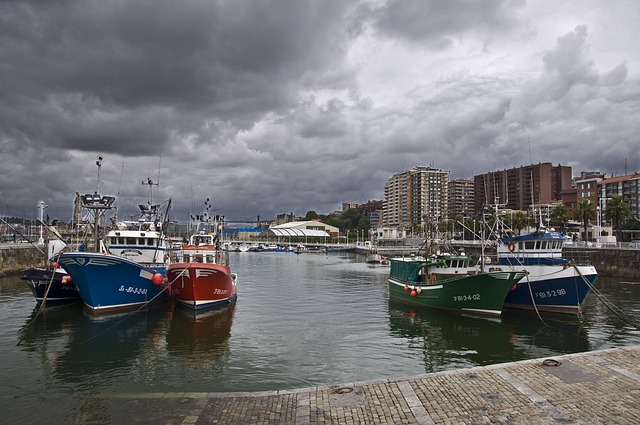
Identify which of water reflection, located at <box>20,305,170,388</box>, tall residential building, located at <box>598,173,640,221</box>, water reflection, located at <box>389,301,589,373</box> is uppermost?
tall residential building, located at <box>598,173,640,221</box>

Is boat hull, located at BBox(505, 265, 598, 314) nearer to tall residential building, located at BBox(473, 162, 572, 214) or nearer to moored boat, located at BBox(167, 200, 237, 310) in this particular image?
moored boat, located at BBox(167, 200, 237, 310)

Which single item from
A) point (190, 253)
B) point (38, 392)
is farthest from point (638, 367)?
point (190, 253)

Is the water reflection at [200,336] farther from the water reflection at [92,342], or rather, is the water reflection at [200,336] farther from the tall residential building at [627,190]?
the tall residential building at [627,190]

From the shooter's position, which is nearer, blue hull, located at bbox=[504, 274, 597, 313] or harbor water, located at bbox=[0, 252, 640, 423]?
harbor water, located at bbox=[0, 252, 640, 423]

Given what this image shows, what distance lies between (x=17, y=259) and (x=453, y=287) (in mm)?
54103

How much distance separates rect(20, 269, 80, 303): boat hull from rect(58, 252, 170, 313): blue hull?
4.51 m

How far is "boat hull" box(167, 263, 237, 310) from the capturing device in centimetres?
2888

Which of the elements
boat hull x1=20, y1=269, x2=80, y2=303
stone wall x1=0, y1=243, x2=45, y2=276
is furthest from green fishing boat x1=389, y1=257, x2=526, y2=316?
stone wall x1=0, y1=243, x2=45, y2=276

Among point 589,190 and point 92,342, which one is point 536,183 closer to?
point 589,190

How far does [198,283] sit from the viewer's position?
29328 millimetres

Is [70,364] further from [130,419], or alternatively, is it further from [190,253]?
[190,253]

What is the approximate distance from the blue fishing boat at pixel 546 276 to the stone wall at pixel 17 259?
55.1 meters

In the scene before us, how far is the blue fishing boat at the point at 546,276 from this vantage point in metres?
28.3

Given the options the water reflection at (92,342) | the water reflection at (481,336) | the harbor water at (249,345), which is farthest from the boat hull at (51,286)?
the water reflection at (481,336)
